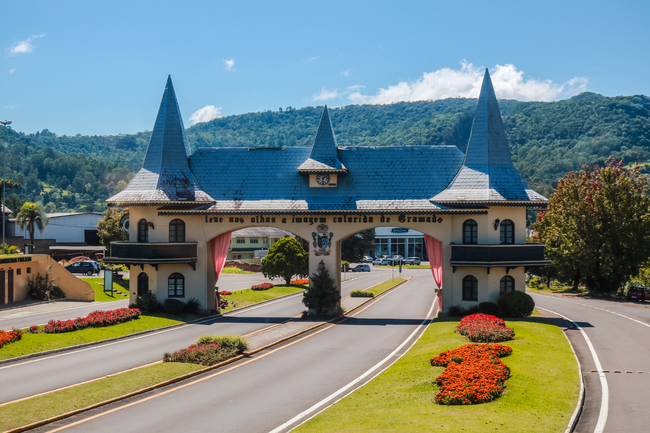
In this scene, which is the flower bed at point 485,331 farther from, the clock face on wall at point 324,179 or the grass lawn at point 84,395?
the clock face on wall at point 324,179

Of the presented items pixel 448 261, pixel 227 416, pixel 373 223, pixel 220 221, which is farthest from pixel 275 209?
pixel 227 416

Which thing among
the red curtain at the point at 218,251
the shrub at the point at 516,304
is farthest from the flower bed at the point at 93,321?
the shrub at the point at 516,304

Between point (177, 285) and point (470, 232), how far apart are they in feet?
66.8

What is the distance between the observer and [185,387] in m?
19.6

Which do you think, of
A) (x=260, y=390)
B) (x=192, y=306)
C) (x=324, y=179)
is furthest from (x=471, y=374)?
(x=192, y=306)

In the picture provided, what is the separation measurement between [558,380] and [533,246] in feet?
60.9

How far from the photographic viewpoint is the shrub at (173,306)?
3747 cm

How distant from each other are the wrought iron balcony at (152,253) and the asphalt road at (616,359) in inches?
953

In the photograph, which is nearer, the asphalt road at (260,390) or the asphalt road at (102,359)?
the asphalt road at (260,390)

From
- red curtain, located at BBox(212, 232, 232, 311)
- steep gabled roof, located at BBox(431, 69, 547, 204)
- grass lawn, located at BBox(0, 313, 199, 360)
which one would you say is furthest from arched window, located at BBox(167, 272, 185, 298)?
steep gabled roof, located at BBox(431, 69, 547, 204)

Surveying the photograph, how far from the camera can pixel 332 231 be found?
38.0 metres

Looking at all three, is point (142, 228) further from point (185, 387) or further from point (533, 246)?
point (533, 246)

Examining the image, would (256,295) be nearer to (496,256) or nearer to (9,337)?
(496,256)

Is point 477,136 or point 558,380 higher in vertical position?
point 477,136
